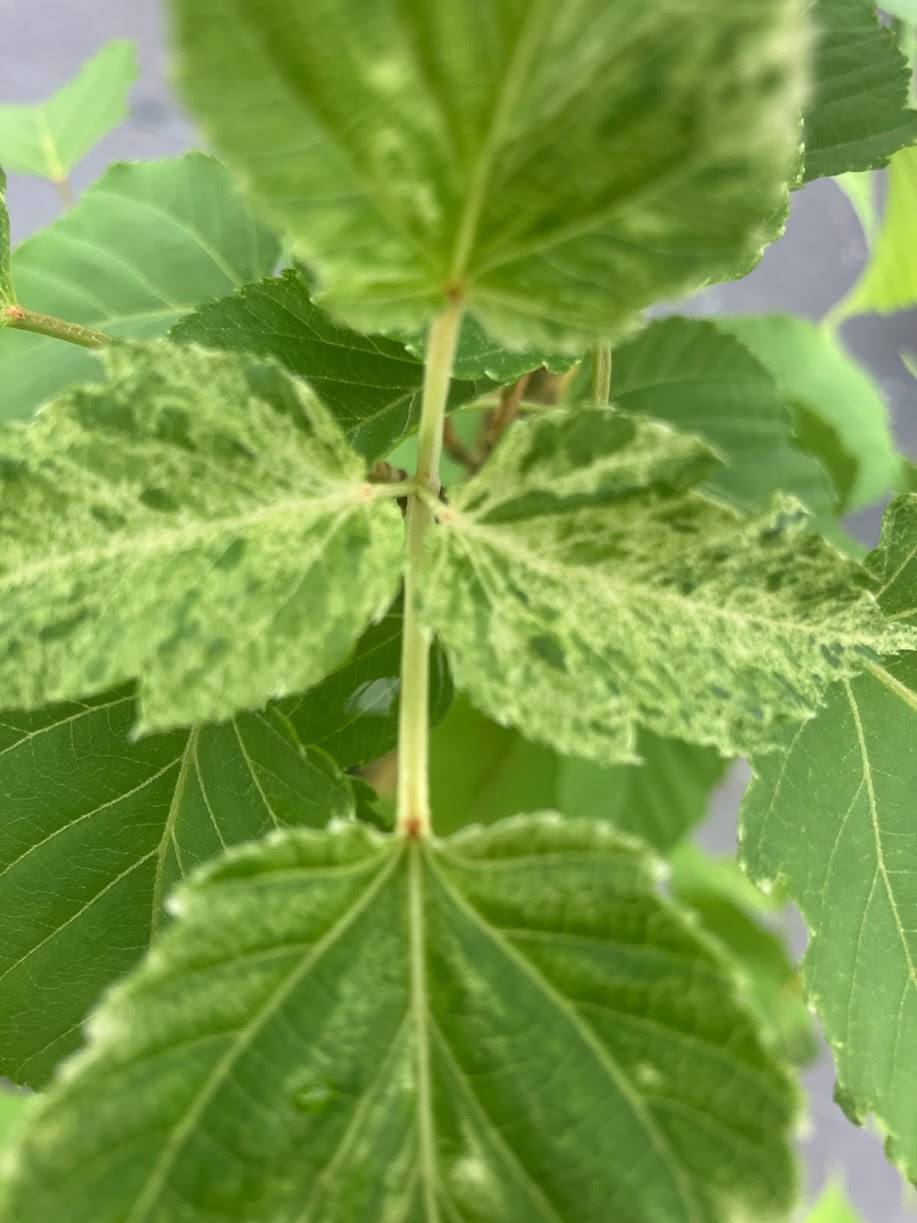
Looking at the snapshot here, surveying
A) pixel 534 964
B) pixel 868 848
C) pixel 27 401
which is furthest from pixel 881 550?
pixel 27 401

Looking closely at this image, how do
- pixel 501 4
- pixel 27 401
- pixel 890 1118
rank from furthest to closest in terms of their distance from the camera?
pixel 27 401
pixel 890 1118
pixel 501 4

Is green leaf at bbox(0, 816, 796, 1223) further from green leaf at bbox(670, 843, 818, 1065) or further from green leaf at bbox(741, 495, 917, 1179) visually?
→ green leaf at bbox(670, 843, 818, 1065)

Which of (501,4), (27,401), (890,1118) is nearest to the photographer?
(501,4)

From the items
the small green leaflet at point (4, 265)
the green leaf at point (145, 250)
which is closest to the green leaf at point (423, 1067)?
the small green leaflet at point (4, 265)

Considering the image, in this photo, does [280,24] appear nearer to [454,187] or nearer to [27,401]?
[454,187]

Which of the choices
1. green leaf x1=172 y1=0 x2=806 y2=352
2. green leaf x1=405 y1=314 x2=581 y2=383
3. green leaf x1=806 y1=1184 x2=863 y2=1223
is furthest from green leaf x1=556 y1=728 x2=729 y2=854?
green leaf x1=172 y1=0 x2=806 y2=352

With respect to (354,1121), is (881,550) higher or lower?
higher

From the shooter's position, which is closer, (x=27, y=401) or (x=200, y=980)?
(x=200, y=980)
